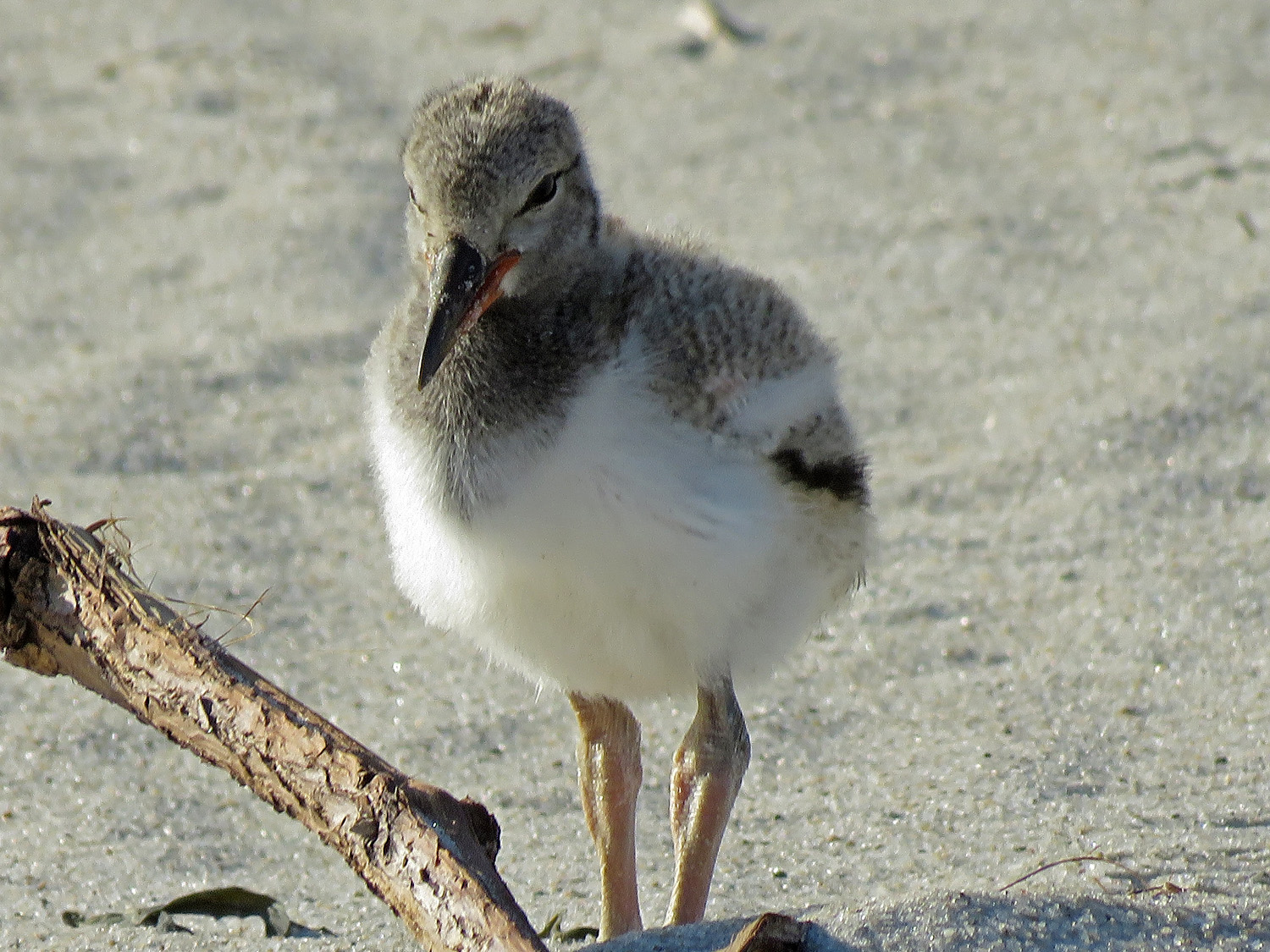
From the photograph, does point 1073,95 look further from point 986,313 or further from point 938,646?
point 938,646

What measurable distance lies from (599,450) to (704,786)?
0.66m

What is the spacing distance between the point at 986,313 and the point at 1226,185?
0.98m

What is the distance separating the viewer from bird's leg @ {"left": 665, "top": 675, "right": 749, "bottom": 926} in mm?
2795

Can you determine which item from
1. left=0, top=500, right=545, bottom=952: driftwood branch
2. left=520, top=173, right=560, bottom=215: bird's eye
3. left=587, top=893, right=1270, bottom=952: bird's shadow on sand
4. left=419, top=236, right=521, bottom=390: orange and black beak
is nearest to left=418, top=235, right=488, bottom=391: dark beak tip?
left=419, top=236, right=521, bottom=390: orange and black beak

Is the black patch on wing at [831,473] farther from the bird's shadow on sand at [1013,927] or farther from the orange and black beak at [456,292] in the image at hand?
the bird's shadow on sand at [1013,927]

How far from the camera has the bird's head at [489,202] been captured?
8.59 feet

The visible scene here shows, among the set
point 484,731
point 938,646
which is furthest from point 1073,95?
point 484,731

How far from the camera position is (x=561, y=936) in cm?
289

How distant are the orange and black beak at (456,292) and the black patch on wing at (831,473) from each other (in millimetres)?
523

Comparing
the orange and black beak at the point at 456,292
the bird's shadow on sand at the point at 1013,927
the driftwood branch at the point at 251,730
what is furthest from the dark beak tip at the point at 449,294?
the bird's shadow on sand at the point at 1013,927

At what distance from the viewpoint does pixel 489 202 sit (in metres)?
2.64

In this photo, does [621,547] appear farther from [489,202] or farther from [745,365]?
[489,202]

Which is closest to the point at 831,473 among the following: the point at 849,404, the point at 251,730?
the point at 251,730

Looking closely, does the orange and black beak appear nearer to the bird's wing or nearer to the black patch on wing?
the bird's wing
